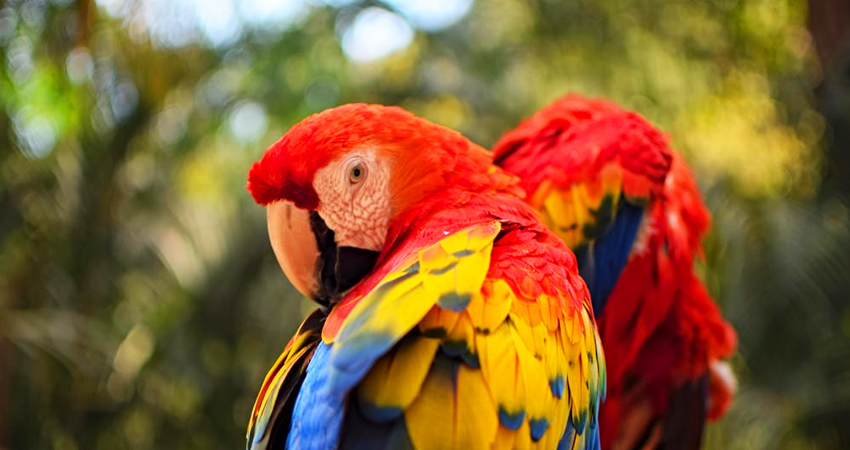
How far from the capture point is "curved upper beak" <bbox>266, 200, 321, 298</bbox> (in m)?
0.92

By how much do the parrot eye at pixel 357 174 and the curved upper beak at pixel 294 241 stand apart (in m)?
0.07

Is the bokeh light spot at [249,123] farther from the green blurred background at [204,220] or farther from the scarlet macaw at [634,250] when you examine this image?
the scarlet macaw at [634,250]

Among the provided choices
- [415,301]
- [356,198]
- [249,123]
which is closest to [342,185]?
[356,198]

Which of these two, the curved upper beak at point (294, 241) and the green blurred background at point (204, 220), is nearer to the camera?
the curved upper beak at point (294, 241)

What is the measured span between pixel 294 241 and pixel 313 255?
0.10ft

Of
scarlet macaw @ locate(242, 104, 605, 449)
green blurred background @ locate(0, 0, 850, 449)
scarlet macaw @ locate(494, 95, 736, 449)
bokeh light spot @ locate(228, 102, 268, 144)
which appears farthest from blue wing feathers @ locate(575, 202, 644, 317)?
bokeh light spot @ locate(228, 102, 268, 144)

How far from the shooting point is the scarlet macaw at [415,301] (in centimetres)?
69

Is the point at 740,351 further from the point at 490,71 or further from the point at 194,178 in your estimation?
the point at 194,178

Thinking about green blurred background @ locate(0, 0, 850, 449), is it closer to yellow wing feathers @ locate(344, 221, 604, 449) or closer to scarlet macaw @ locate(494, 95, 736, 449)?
scarlet macaw @ locate(494, 95, 736, 449)

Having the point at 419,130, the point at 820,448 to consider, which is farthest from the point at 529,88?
the point at 419,130

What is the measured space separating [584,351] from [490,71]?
2.93 metres

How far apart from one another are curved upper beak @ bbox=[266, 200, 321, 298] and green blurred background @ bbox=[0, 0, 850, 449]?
5.49 feet

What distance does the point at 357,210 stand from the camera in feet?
3.02

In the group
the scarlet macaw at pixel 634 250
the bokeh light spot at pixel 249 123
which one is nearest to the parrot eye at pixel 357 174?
the scarlet macaw at pixel 634 250
